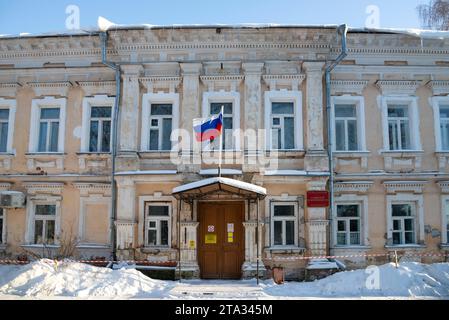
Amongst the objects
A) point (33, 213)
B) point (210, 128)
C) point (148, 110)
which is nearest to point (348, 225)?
point (210, 128)

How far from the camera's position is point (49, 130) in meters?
10.3

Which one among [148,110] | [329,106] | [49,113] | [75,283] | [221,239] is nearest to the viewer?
[75,283]

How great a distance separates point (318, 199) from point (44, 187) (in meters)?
6.80

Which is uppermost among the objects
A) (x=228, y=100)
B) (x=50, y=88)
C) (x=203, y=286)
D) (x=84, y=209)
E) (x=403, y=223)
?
(x=50, y=88)

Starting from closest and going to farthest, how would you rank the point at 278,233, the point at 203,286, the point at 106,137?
the point at 203,286 < the point at 278,233 < the point at 106,137

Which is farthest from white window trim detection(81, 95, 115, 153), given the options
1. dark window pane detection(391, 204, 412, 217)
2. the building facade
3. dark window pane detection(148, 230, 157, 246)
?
dark window pane detection(391, 204, 412, 217)

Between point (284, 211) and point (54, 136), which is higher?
point (54, 136)

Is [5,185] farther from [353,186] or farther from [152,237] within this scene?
[353,186]

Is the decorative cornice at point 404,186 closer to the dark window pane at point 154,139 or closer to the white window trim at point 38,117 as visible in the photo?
the dark window pane at point 154,139

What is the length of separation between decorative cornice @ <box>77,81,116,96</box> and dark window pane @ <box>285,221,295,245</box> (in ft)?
18.1

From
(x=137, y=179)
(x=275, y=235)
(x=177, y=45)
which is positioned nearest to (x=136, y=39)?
(x=177, y=45)

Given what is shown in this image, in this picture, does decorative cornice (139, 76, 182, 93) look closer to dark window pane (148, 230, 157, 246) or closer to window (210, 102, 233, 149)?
window (210, 102, 233, 149)

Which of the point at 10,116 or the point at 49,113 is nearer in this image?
the point at 10,116

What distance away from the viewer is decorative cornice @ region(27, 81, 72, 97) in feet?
33.2
